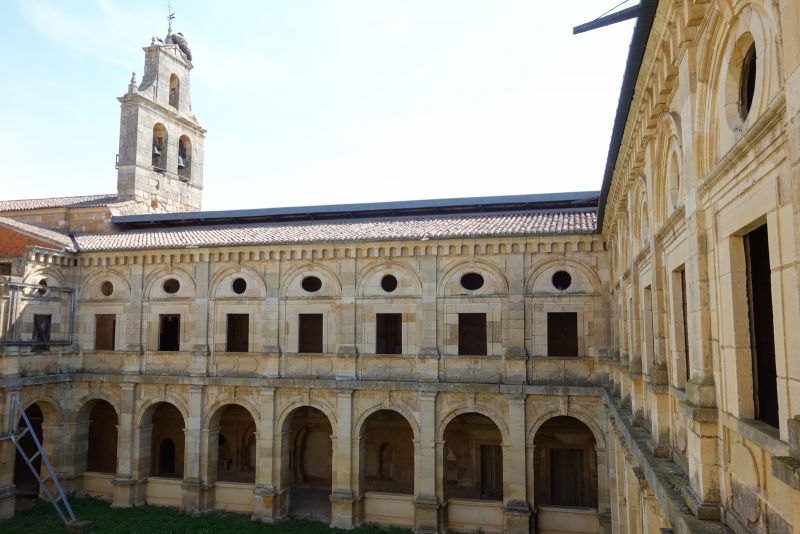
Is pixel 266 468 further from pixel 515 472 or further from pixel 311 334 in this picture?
pixel 515 472

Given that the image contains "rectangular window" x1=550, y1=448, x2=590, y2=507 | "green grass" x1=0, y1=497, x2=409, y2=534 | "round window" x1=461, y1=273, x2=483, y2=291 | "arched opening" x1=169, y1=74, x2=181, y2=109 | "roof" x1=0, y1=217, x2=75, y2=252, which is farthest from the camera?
"arched opening" x1=169, y1=74, x2=181, y2=109

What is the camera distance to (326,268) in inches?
844

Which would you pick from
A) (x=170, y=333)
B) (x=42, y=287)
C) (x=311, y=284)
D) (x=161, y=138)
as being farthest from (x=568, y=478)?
(x=161, y=138)

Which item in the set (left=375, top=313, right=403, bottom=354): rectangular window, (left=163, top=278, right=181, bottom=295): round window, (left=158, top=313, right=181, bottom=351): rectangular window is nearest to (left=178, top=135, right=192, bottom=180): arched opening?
(left=158, top=313, right=181, bottom=351): rectangular window

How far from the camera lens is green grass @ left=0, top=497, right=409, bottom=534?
64.6ft

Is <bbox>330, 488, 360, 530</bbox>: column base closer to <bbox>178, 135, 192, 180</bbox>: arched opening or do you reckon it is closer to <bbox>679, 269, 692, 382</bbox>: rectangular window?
<bbox>679, 269, 692, 382</bbox>: rectangular window

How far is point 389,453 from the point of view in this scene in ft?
82.5

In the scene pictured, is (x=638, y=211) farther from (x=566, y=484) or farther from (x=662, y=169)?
(x=566, y=484)

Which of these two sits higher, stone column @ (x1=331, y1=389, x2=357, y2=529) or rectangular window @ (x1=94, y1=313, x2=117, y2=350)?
rectangular window @ (x1=94, y1=313, x2=117, y2=350)

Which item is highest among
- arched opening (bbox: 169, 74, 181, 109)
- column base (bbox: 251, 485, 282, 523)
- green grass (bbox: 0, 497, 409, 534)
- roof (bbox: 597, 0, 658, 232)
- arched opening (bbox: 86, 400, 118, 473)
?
arched opening (bbox: 169, 74, 181, 109)

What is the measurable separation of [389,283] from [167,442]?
1372 cm

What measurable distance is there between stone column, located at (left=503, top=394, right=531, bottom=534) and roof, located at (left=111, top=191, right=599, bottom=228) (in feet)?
25.8

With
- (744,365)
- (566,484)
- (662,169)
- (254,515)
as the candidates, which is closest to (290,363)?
(254,515)

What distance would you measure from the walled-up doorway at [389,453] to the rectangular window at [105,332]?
11275 millimetres
